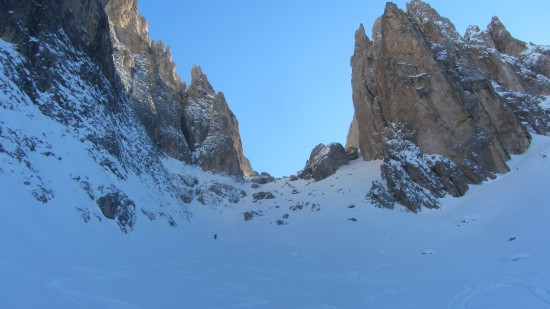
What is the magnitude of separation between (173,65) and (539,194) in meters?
45.6

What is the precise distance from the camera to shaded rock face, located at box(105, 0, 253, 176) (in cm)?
4334

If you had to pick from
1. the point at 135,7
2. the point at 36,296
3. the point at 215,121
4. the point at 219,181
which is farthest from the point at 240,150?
the point at 36,296

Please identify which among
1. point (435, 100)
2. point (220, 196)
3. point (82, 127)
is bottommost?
point (220, 196)

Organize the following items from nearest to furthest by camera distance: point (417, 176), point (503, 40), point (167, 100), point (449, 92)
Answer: point (417, 176) < point (449, 92) < point (167, 100) < point (503, 40)

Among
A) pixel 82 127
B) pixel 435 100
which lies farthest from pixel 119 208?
pixel 435 100

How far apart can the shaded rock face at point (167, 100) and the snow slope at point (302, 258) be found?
46.7 ft

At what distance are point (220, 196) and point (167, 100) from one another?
12.9 meters

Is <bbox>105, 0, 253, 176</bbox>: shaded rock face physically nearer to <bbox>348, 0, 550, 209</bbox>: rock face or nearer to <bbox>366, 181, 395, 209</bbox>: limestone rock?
<bbox>348, 0, 550, 209</bbox>: rock face

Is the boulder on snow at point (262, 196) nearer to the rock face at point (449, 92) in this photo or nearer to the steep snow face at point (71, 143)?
the rock face at point (449, 92)

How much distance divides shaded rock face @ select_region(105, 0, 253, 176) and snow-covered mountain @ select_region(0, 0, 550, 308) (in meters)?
0.20

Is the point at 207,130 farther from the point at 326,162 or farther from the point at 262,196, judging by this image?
the point at 326,162

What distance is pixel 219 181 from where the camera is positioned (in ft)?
153

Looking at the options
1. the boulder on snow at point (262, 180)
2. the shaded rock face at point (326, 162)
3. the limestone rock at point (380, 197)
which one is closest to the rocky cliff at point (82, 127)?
the boulder on snow at point (262, 180)

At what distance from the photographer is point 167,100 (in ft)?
156
